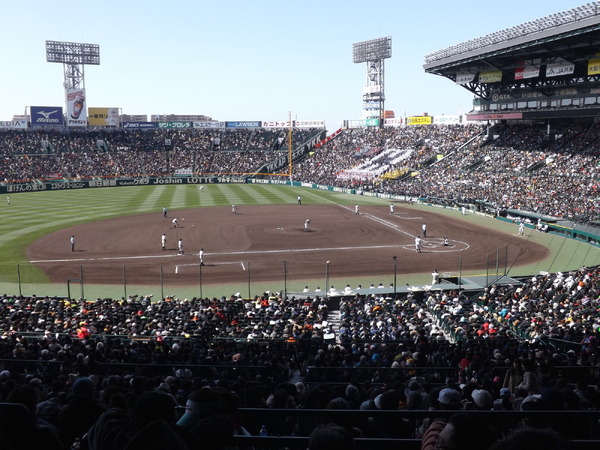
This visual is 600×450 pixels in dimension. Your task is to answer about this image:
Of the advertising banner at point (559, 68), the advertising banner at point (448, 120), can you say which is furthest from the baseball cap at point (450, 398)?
the advertising banner at point (448, 120)

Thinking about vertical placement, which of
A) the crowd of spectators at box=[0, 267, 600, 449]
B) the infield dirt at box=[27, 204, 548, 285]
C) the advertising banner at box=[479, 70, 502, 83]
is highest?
the advertising banner at box=[479, 70, 502, 83]

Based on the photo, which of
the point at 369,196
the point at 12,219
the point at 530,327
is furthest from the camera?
the point at 369,196

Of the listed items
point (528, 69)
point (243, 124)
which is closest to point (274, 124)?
point (243, 124)

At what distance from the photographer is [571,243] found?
155ft

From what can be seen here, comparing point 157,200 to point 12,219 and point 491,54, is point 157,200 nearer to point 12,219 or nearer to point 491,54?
point 12,219

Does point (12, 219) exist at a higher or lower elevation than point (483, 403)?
lower

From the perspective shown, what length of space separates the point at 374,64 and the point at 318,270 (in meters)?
109

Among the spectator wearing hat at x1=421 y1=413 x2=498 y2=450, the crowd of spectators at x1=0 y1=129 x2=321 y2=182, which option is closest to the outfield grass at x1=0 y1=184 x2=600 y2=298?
the crowd of spectators at x1=0 y1=129 x2=321 y2=182

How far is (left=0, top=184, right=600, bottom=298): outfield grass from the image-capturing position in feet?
110

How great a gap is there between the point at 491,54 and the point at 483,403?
69699 millimetres

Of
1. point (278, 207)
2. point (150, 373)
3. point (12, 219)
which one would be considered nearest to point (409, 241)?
point (278, 207)

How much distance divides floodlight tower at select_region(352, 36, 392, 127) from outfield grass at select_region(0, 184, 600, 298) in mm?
50306

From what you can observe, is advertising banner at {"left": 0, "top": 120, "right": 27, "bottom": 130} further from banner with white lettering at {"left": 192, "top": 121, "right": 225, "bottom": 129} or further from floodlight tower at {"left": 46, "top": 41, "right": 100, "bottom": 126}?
banner with white lettering at {"left": 192, "top": 121, "right": 225, "bottom": 129}

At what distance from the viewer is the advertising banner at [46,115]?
373 ft
